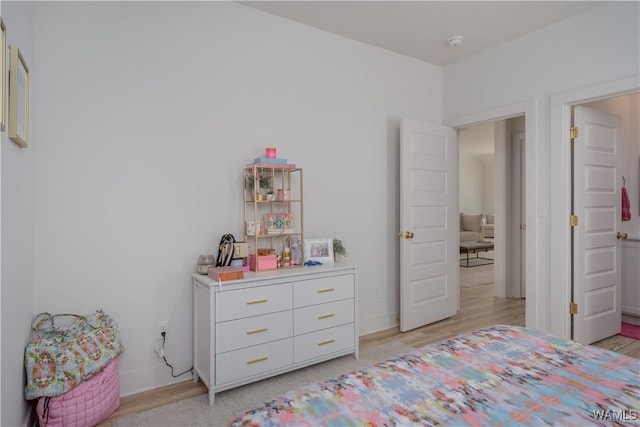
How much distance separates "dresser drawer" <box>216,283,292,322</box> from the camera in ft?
7.42

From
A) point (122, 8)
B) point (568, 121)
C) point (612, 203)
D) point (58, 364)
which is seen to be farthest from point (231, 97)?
point (612, 203)

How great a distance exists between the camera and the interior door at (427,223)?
3.51 meters

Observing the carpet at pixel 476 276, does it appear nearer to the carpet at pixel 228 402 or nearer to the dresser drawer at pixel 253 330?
the carpet at pixel 228 402

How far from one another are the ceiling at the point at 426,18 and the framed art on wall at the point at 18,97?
1662 millimetres

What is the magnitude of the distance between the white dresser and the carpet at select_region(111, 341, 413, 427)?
0.08 metres

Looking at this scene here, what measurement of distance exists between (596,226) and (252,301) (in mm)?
3007

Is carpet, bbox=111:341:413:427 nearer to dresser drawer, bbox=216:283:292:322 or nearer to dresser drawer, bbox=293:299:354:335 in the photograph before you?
dresser drawer, bbox=293:299:354:335

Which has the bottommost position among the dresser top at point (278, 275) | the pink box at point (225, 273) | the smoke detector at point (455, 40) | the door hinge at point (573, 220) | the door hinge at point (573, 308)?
the door hinge at point (573, 308)

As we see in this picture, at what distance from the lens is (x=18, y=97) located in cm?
168

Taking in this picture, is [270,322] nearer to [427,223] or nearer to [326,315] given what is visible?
[326,315]

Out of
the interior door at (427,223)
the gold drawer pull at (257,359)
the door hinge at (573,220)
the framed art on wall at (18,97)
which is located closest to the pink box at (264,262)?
the gold drawer pull at (257,359)

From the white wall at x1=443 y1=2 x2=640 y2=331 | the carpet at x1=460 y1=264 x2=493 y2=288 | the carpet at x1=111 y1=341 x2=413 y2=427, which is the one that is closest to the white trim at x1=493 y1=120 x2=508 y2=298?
the carpet at x1=460 y1=264 x2=493 y2=288

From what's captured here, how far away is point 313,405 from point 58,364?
1558mm

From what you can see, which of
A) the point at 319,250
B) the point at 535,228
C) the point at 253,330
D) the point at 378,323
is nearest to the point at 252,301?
the point at 253,330
